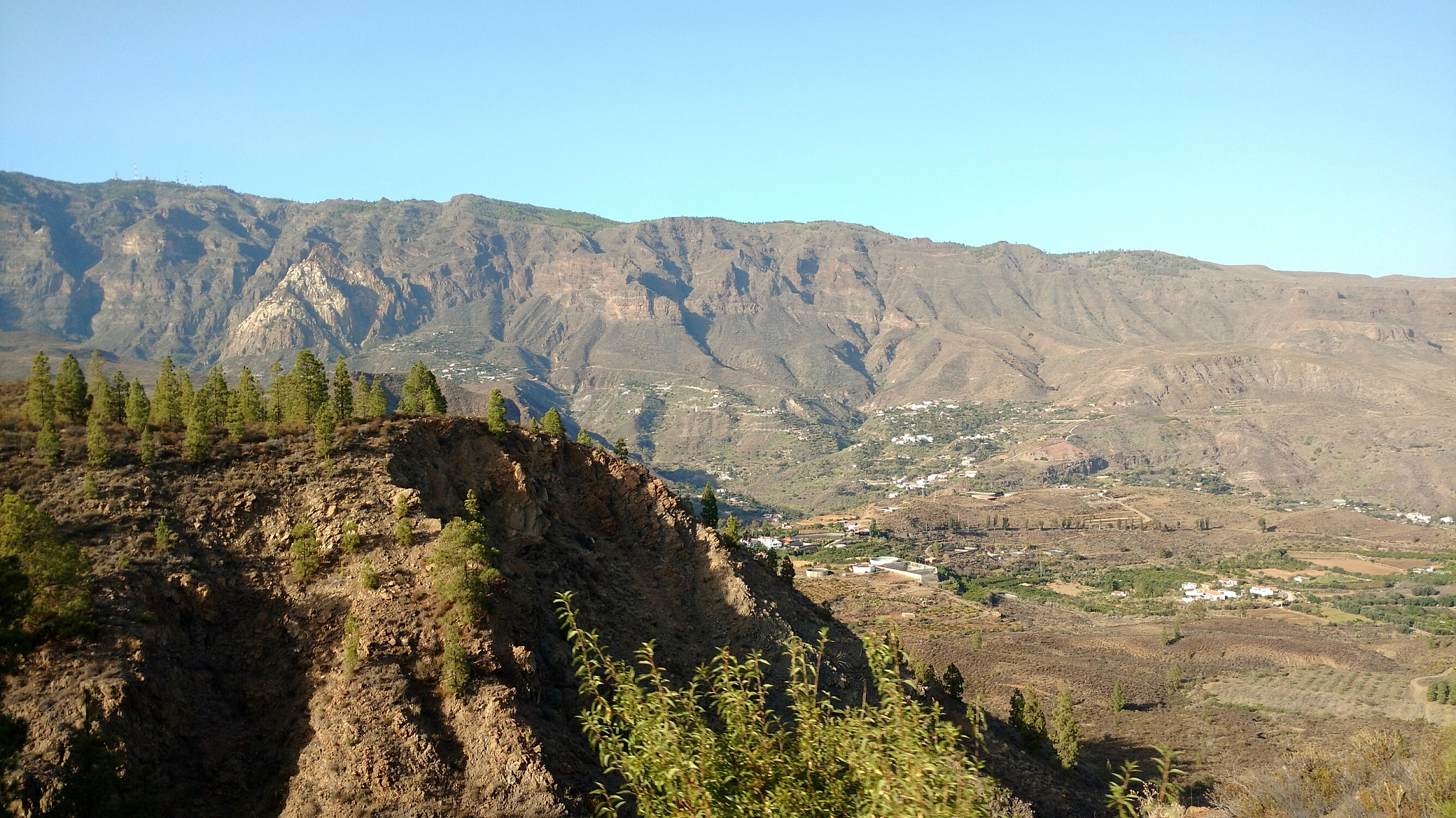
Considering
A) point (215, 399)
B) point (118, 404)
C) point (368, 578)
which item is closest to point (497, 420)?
point (368, 578)

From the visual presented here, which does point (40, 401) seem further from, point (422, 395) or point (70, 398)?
point (422, 395)

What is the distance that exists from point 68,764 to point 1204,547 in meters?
178

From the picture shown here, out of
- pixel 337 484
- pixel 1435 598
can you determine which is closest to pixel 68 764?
pixel 337 484

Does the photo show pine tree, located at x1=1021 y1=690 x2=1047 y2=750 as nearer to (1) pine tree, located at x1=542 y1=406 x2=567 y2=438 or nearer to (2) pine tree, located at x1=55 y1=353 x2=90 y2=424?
(1) pine tree, located at x1=542 y1=406 x2=567 y2=438

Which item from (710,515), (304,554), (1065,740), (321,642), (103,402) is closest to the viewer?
(321,642)

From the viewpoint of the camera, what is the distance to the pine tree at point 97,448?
3153 centimetres

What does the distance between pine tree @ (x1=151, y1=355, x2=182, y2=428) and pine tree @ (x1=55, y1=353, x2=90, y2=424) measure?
243 centimetres

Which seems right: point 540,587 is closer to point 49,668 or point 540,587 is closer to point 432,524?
point 432,524

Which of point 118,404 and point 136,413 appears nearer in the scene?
point 136,413

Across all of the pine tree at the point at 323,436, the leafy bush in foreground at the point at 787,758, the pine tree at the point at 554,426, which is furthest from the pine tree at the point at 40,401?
the leafy bush in foreground at the point at 787,758

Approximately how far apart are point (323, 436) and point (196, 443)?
4.34m

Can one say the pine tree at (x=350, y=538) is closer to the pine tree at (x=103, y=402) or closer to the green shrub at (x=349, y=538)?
the green shrub at (x=349, y=538)

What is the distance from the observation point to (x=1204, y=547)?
16375cm

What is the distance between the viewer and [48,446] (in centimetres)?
3152
